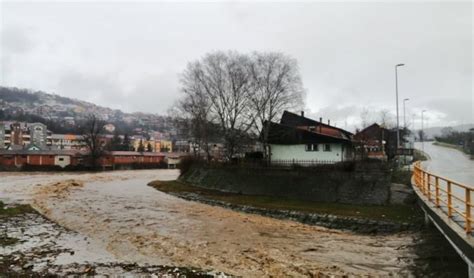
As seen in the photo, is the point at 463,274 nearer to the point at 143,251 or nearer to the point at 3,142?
the point at 143,251

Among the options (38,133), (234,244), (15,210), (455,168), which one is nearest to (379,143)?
(455,168)

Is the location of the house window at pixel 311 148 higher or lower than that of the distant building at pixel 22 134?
lower

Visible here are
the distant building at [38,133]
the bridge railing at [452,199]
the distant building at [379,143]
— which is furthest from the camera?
the distant building at [38,133]

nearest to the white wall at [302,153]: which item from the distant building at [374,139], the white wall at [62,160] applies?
the distant building at [374,139]

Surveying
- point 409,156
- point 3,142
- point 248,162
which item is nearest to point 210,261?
point 248,162

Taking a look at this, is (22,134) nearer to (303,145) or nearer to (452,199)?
(303,145)

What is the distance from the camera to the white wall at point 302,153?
4088 cm

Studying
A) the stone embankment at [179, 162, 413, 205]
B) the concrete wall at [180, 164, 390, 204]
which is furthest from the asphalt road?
the concrete wall at [180, 164, 390, 204]

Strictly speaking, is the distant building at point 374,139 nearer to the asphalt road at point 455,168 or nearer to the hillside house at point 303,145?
the asphalt road at point 455,168

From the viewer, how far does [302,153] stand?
140 feet

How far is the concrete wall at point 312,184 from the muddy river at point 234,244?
267 inches

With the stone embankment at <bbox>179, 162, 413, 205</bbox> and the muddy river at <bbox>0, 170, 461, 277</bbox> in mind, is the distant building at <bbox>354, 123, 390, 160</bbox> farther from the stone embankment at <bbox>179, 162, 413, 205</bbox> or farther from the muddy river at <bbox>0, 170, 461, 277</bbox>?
the muddy river at <bbox>0, 170, 461, 277</bbox>

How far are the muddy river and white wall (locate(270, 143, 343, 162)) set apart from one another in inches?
755

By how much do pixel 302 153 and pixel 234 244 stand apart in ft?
90.6
